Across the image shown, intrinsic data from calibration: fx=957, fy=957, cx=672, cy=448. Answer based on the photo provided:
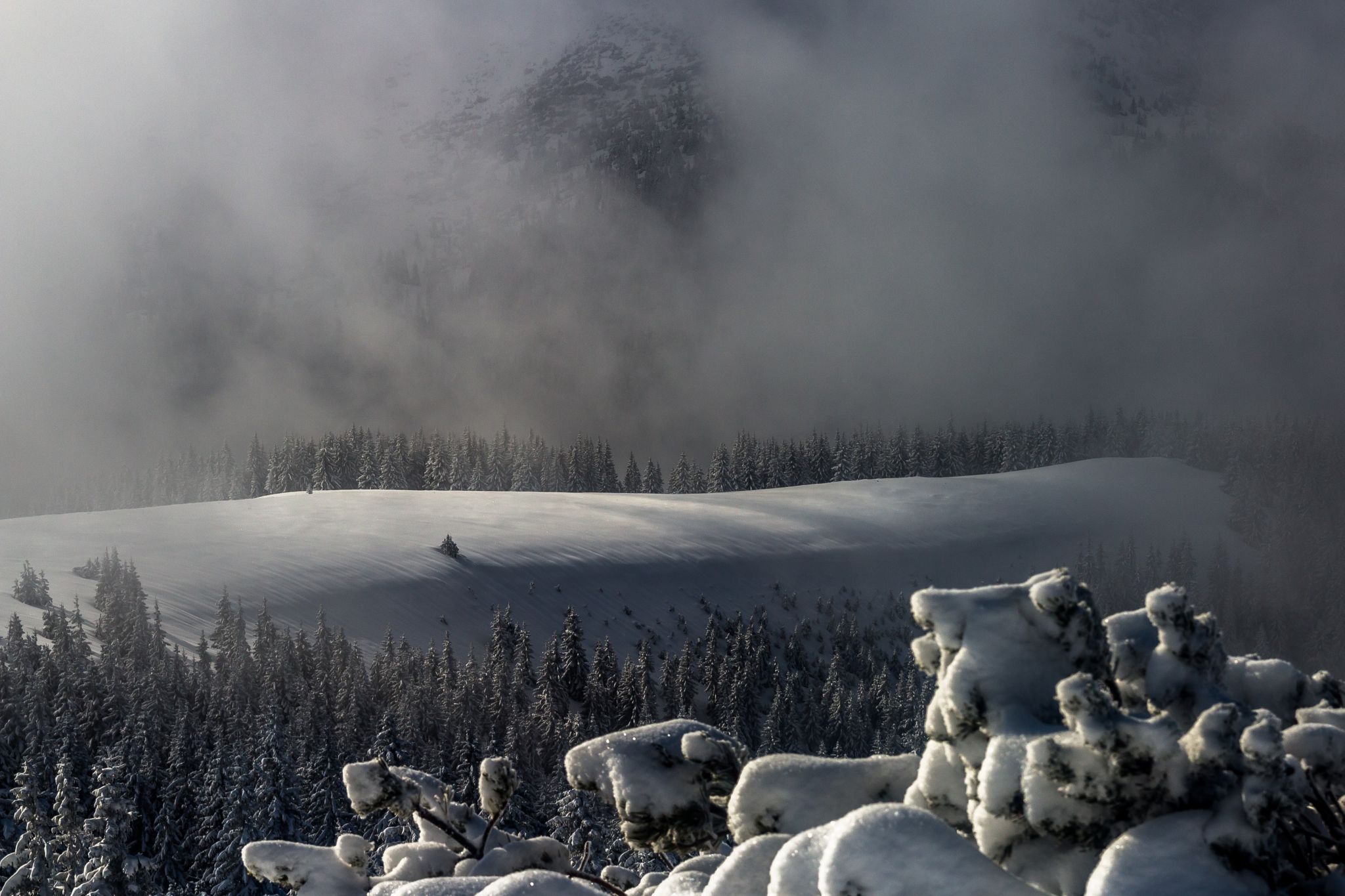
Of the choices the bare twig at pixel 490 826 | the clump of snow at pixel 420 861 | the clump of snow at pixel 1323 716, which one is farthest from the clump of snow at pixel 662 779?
the clump of snow at pixel 1323 716

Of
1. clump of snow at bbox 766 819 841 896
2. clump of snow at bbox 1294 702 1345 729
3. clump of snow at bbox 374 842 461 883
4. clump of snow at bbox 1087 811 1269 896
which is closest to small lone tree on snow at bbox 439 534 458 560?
clump of snow at bbox 374 842 461 883

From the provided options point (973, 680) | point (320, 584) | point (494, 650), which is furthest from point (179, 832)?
point (320, 584)

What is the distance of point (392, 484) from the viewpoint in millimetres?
177375

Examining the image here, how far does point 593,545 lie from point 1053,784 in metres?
131

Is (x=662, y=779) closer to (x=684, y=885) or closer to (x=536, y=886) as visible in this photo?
(x=684, y=885)

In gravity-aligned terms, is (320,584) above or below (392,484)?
below

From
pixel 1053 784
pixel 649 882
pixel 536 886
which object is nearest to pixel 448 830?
pixel 649 882

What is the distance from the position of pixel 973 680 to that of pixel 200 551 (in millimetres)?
119874

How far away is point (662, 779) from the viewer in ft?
14.4

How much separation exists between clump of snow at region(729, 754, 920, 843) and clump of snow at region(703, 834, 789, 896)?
17.4 inches

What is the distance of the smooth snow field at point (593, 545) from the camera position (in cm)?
10456

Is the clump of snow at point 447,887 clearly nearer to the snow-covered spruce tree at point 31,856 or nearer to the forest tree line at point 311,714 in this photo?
the forest tree line at point 311,714

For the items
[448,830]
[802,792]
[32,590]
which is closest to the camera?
[802,792]

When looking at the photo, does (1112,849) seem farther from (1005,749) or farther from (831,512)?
(831,512)
